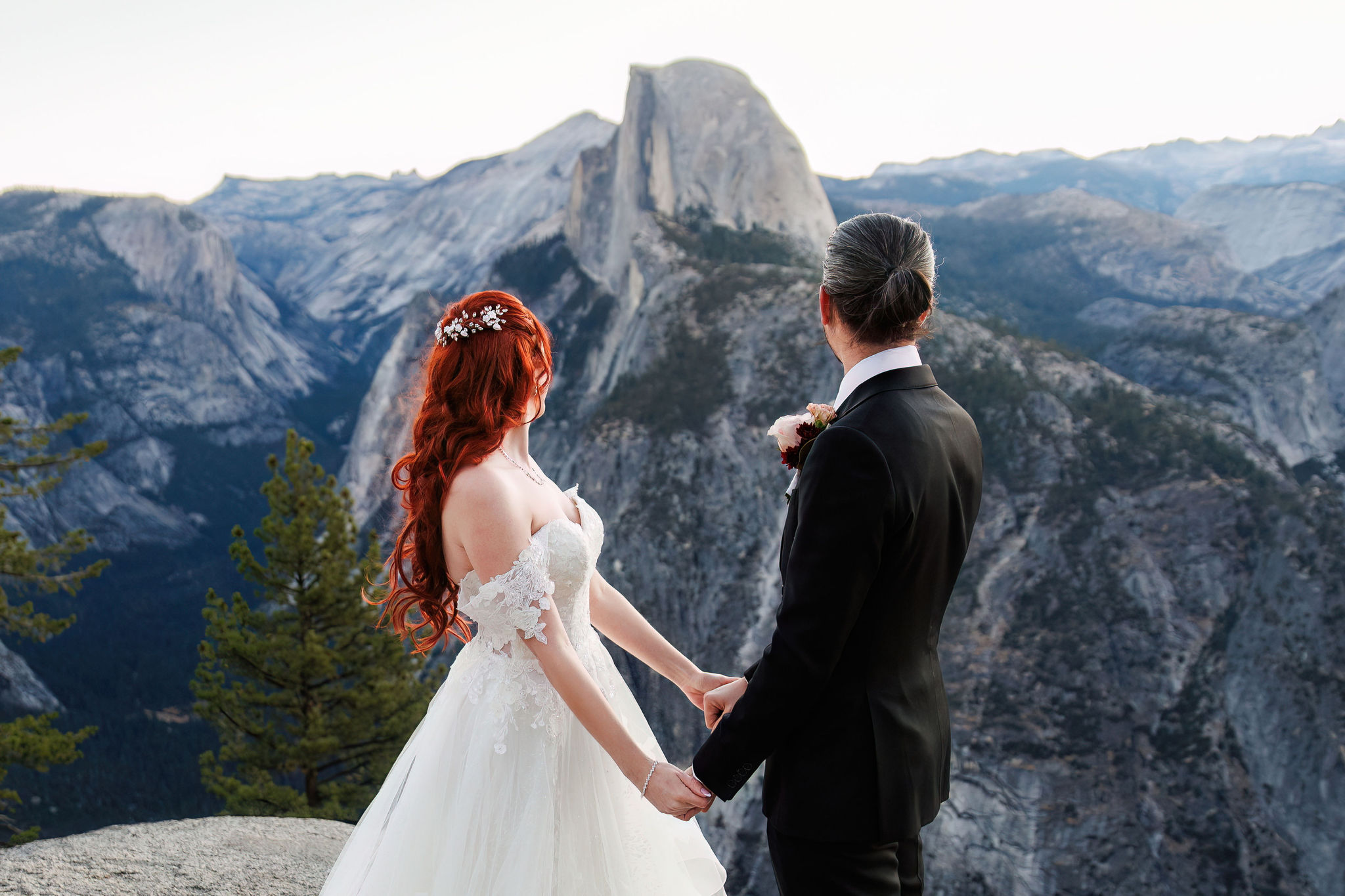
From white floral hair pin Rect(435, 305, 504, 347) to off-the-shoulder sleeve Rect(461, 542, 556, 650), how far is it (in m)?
0.87

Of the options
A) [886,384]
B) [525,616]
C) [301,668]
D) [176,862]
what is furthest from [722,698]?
[301,668]

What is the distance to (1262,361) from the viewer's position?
41.4 metres

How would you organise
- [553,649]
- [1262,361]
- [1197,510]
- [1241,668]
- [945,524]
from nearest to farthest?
[945,524] → [553,649] → [1241,668] → [1197,510] → [1262,361]

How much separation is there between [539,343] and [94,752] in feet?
203

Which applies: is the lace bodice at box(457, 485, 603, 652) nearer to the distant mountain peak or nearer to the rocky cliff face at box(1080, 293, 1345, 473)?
the rocky cliff face at box(1080, 293, 1345, 473)

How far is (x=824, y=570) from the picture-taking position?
2.32 m

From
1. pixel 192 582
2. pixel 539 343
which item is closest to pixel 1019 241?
pixel 539 343

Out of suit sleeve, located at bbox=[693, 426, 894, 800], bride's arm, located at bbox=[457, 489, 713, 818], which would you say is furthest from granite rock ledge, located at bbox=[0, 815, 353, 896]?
suit sleeve, located at bbox=[693, 426, 894, 800]

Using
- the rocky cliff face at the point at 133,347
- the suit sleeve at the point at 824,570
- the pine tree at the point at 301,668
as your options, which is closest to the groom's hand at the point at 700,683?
the suit sleeve at the point at 824,570

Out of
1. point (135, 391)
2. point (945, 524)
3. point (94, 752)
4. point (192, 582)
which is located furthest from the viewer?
point (135, 391)

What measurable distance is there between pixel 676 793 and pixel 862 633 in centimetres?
97

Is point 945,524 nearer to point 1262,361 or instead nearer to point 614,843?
point 614,843

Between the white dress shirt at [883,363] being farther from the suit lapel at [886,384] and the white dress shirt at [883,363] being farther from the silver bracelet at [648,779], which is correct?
the silver bracelet at [648,779]

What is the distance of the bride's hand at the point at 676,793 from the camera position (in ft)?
9.32
